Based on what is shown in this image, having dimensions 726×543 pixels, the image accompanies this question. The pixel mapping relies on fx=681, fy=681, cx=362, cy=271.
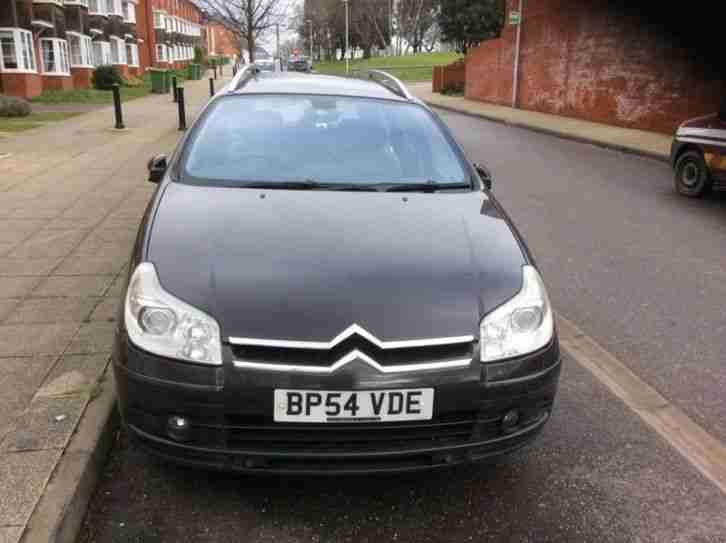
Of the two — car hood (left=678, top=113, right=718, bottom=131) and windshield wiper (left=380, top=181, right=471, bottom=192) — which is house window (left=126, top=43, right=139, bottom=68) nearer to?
car hood (left=678, top=113, right=718, bottom=131)

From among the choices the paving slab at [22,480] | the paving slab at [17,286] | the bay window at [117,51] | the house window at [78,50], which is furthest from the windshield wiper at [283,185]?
the bay window at [117,51]

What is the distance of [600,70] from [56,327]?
18.9 m

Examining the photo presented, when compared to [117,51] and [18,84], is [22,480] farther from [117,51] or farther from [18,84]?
[117,51]

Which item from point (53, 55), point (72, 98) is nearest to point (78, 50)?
point (53, 55)

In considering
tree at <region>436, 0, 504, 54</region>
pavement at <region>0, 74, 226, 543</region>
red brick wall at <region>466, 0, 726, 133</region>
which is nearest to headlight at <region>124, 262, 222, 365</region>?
pavement at <region>0, 74, 226, 543</region>

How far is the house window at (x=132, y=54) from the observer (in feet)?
154

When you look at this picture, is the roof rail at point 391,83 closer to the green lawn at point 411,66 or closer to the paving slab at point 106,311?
the paving slab at point 106,311

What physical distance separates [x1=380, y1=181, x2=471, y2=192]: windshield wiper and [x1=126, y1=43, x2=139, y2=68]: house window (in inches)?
1887

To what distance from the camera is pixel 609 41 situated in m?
19.3

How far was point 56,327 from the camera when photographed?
417 centimetres

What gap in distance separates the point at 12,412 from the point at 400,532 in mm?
1884

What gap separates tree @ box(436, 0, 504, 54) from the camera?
4581cm

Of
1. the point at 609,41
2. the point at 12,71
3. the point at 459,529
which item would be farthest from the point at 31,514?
the point at 12,71

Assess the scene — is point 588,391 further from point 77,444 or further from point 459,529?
point 77,444
